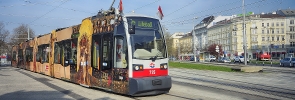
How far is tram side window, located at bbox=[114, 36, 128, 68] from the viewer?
908 centimetres

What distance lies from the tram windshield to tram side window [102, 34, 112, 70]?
116 centimetres

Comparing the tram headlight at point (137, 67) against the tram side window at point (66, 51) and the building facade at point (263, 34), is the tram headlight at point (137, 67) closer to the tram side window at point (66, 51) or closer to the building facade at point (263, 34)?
the tram side window at point (66, 51)

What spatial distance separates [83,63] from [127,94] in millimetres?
3687

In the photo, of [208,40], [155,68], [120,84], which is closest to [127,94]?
[120,84]

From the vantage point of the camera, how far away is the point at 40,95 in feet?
32.8

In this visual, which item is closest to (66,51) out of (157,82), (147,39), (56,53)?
(56,53)

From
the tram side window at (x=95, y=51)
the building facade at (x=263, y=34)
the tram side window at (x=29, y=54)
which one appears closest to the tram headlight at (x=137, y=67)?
the tram side window at (x=95, y=51)

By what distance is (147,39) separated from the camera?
9.40 m

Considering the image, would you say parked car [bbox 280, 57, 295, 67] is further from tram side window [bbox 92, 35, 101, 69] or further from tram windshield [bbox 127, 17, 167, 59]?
tram side window [bbox 92, 35, 101, 69]

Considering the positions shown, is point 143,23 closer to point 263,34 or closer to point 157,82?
point 157,82

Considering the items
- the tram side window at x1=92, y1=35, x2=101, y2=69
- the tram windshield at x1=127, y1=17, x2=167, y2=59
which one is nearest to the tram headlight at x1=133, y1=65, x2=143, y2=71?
the tram windshield at x1=127, y1=17, x2=167, y2=59

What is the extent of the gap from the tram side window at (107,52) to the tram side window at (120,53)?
0.37 metres

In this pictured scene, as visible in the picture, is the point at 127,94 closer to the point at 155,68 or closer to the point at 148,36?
the point at 155,68

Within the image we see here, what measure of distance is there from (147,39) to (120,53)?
1.06 metres
